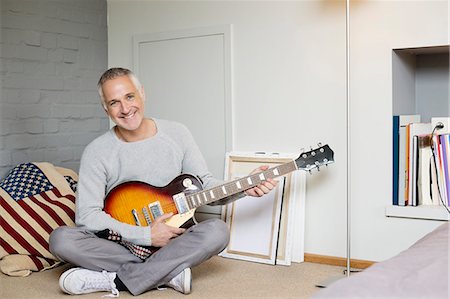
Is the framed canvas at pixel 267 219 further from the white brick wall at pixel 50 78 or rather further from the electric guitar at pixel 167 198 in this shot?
the white brick wall at pixel 50 78

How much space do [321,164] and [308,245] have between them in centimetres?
52

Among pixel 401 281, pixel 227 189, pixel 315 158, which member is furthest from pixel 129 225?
pixel 401 281

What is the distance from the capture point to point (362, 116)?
9.96 ft

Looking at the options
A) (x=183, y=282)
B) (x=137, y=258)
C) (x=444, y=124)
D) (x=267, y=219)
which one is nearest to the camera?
(x=183, y=282)

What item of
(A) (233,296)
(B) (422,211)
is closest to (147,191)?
(A) (233,296)

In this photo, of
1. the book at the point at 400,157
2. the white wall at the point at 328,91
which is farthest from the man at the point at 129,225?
the book at the point at 400,157

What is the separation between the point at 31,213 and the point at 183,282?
99cm

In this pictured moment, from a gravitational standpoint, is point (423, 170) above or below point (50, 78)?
below

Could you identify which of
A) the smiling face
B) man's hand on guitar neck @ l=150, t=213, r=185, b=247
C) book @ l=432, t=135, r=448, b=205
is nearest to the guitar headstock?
book @ l=432, t=135, r=448, b=205

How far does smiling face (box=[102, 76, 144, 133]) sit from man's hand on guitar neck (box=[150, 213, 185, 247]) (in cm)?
43

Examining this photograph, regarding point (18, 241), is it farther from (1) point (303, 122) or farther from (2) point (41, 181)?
(1) point (303, 122)

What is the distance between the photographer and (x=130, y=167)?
9.39 ft

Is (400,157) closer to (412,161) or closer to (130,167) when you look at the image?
(412,161)

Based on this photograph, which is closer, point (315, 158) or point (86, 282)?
point (86, 282)
